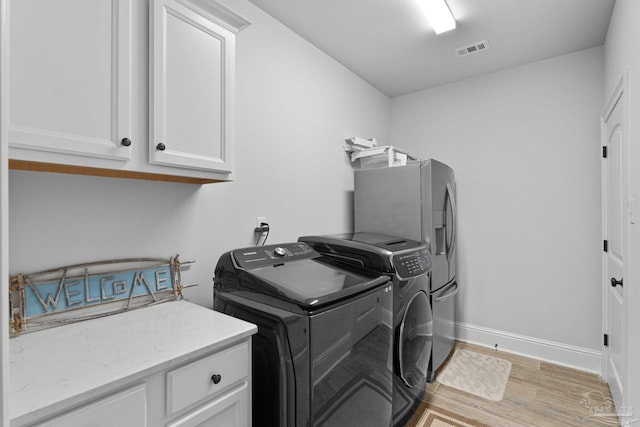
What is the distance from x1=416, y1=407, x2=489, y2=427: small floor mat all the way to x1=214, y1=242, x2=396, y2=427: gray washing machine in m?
0.47

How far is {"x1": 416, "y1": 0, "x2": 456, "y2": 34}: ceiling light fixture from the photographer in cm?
207

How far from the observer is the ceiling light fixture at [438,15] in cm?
207

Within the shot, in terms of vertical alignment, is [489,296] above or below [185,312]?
below

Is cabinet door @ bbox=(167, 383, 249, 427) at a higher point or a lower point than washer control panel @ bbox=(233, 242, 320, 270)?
lower

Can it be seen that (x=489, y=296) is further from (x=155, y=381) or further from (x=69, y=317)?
(x=69, y=317)

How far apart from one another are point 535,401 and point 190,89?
9.93 ft

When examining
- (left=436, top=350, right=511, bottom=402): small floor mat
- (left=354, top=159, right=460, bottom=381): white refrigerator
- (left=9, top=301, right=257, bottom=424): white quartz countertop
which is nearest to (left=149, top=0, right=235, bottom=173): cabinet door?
(left=9, top=301, right=257, bottom=424): white quartz countertop

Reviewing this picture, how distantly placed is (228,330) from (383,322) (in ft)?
2.74

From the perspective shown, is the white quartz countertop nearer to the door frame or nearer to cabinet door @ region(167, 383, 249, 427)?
cabinet door @ region(167, 383, 249, 427)

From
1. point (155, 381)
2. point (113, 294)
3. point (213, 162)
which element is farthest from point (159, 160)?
point (155, 381)

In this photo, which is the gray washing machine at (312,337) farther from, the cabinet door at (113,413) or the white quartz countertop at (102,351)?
the cabinet door at (113,413)

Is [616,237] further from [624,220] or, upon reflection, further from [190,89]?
[190,89]

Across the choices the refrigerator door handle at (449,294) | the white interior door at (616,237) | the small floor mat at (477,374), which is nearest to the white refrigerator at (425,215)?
the refrigerator door handle at (449,294)

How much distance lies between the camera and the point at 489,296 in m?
3.14
